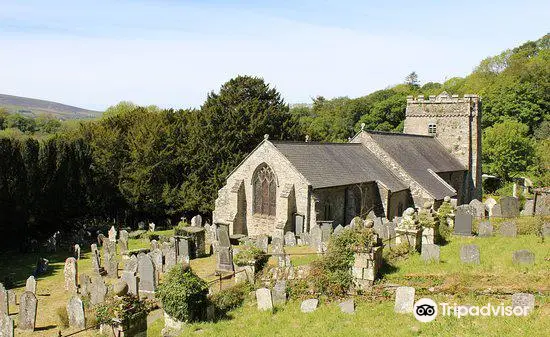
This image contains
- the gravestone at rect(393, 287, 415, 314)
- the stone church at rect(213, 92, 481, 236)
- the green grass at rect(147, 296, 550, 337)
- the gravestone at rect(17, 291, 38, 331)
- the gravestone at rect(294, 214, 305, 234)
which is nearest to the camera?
the green grass at rect(147, 296, 550, 337)

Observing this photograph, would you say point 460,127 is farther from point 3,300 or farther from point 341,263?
point 3,300

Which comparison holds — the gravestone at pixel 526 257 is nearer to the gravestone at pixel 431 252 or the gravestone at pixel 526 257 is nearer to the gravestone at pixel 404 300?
the gravestone at pixel 431 252

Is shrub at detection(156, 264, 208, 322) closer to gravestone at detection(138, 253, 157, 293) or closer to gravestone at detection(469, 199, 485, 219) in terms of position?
gravestone at detection(138, 253, 157, 293)

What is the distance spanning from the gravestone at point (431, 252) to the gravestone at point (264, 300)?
608cm

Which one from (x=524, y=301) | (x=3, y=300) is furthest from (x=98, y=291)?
(x=524, y=301)

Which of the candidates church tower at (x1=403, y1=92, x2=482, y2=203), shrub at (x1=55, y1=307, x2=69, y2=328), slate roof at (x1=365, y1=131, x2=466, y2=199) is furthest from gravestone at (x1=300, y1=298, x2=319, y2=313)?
church tower at (x1=403, y1=92, x2=482, y2=203)

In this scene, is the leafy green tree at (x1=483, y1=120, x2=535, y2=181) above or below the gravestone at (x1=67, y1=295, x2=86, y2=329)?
above

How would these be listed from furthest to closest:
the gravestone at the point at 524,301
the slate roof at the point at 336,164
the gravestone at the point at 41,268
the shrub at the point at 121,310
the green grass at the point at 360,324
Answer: the slate roof at the point at 336,164 → the gravestone at the point at 41,268 → the gravestone at the point at 524,301 → the shrub at the point at 121,310 → the green grass at the point at 360,324

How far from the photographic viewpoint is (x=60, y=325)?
15.6m

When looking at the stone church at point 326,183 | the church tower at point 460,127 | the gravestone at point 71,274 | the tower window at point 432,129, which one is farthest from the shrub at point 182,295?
the tower window at point 432,129

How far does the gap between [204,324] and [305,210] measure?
13.3 meters

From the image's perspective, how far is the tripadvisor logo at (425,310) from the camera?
41.1 feet

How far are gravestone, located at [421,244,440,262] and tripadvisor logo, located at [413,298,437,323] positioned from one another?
3967mm

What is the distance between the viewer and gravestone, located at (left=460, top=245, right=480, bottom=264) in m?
16.5
